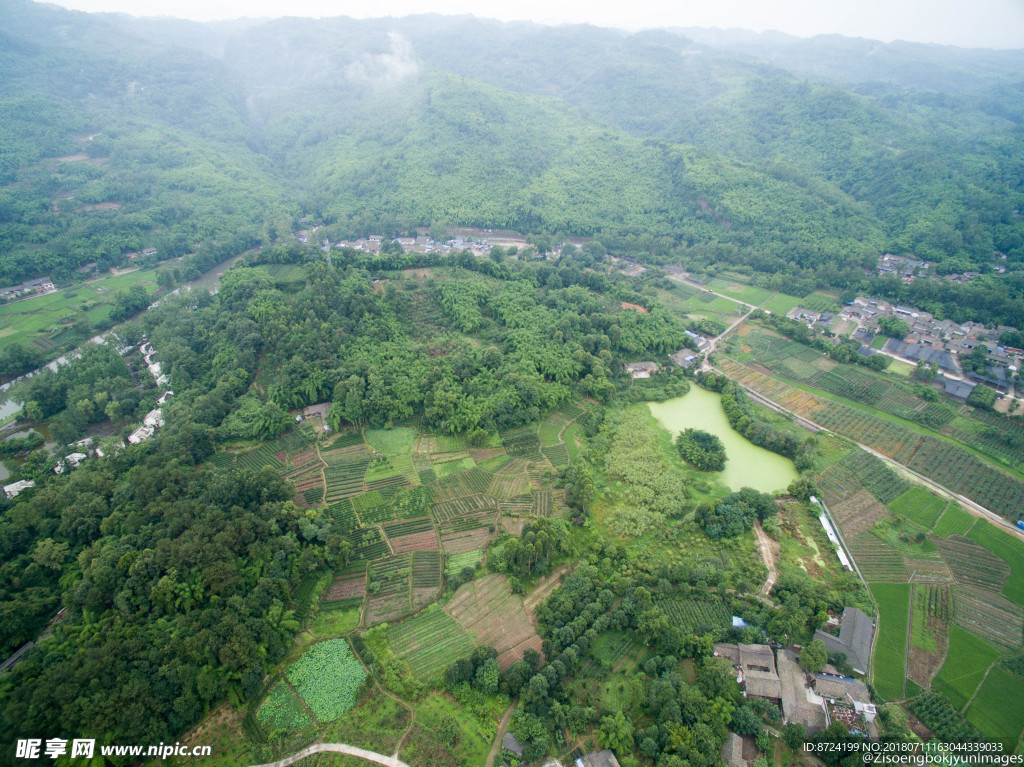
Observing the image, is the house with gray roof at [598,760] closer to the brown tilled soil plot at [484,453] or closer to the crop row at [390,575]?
the crop row at [390,575]

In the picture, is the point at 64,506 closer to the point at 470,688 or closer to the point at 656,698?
the point at 470,688

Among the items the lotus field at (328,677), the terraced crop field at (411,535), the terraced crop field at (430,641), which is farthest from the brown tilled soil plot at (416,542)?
the lotus field at (328,677)

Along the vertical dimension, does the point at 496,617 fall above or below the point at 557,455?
below

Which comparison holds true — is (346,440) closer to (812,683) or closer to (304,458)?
(304,458)

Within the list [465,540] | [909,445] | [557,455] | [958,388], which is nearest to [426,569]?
[465,540]

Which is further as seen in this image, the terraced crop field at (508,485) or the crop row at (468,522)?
the terraced crop field at (508,485)

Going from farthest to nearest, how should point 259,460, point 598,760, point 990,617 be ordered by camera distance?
point 259,460 → point 990,617 → point 598,760

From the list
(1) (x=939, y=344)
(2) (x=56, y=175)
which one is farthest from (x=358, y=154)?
(1) (x=939, y=344)

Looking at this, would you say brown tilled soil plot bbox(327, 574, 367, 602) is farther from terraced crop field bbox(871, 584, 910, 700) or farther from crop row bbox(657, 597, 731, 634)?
terraced crop field bbox(871, 584, 910, 700)
